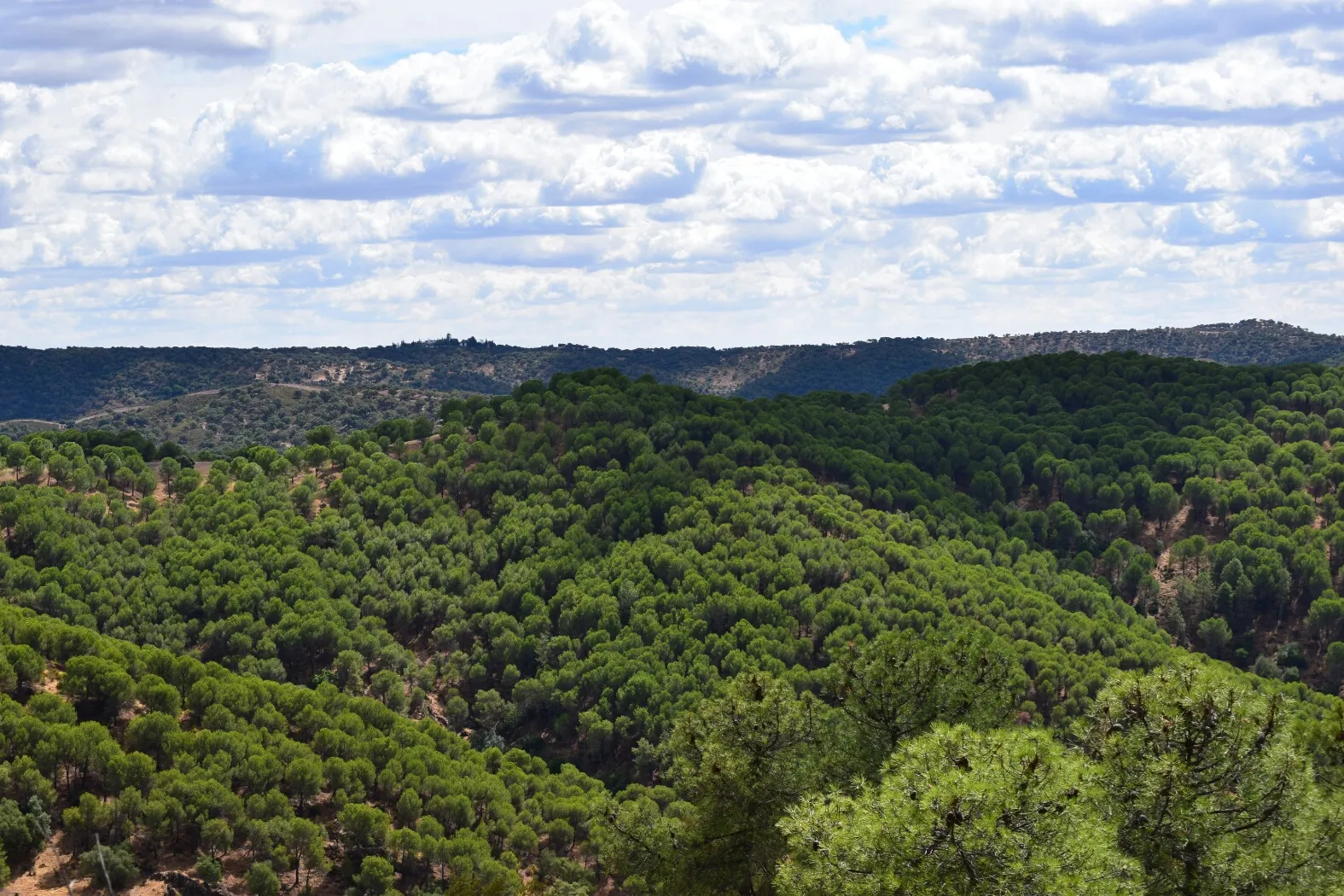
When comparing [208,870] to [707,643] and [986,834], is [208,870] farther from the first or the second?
[986,834]

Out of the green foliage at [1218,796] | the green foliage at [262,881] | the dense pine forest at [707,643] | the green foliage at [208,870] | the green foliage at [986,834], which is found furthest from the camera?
the green foliage at [262,881]

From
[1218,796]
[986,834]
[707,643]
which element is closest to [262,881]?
[707,643]

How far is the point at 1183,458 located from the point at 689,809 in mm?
104801

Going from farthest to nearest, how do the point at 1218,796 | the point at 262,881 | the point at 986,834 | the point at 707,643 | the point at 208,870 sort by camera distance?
the point at 707,643 → the point at 262,881 → the point at 208,870 → the point at 1218,796 → the point at 986,834

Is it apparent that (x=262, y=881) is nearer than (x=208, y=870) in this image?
No

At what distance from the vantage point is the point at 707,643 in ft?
348

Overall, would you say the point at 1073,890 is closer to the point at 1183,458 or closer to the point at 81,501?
the point at 81,501

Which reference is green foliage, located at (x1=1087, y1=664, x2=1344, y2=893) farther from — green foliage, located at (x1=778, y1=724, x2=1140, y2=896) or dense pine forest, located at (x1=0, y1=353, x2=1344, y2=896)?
green foliage, located at (x1=778, y1=724, x2=1140, y2=896)

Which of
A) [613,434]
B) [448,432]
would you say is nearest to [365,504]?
[448,432]

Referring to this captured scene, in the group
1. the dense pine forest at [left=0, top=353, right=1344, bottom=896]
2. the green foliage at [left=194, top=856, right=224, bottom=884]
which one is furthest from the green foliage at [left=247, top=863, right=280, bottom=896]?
the green foliage at [left=194, top=856, right=224, bottom=884]

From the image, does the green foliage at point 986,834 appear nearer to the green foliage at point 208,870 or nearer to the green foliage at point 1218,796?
the green foliage at point 1218,796

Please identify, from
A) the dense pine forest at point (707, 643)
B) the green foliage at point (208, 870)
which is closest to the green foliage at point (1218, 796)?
the dense pine forest at point (707, 643)

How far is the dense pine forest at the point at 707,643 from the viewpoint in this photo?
32.9 meters

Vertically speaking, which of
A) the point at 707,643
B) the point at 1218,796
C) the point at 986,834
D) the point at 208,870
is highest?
the point at 986,834
